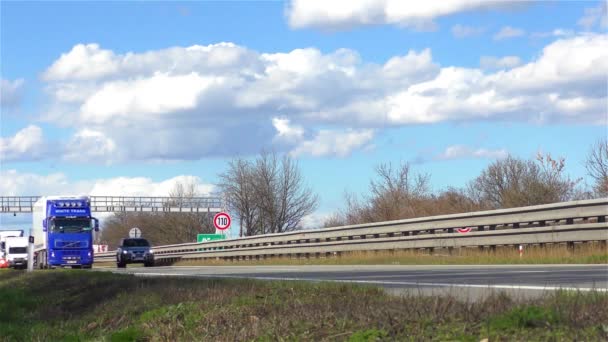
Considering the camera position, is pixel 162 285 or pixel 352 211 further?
pixel 352 211

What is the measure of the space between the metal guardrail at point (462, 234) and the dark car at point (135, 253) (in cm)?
1226

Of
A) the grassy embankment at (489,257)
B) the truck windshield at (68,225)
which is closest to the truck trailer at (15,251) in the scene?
the truck windshield at (68,225)

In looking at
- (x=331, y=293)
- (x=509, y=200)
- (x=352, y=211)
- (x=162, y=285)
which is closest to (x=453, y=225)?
(x=162, y=285)

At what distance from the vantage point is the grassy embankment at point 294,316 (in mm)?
6586

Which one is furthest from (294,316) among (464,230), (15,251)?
(15,251)

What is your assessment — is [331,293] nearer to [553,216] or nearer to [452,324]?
[452,324]

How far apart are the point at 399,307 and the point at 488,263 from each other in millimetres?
13348

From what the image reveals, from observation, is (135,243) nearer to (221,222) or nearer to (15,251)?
(221,222)

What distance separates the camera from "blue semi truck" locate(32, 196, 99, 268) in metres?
43.4

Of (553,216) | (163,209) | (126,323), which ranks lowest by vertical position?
(126,323)

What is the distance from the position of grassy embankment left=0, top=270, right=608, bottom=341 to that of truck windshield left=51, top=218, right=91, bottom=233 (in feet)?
95.1

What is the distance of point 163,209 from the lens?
9644 centimetres

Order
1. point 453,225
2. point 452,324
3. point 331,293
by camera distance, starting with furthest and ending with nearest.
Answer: point 453,225 → point 331,293 → point 452,324

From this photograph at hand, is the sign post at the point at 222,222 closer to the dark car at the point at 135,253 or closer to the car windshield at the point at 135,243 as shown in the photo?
the dark car at the point at 135,253
